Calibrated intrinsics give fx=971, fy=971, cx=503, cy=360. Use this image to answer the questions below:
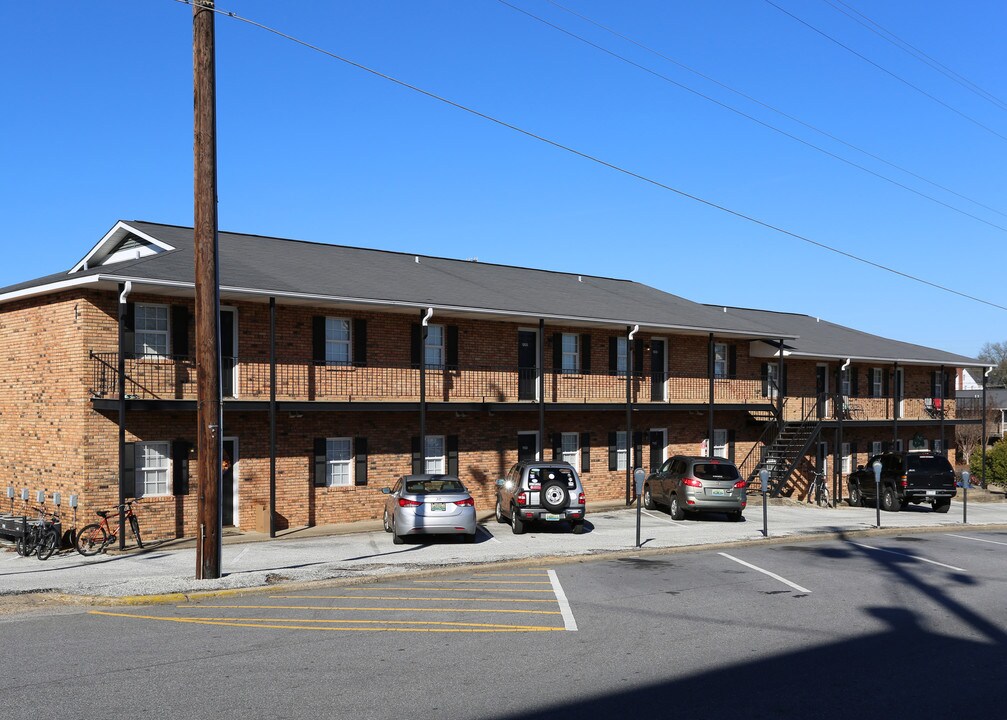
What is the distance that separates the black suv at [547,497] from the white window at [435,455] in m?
4.49

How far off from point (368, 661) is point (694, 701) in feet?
10.9

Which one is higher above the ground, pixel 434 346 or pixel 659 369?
pixel 434 346

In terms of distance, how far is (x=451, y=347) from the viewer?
25.6 metres

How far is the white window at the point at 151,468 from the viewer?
20.1m

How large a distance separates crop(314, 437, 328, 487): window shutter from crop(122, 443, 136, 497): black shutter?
4.40 m

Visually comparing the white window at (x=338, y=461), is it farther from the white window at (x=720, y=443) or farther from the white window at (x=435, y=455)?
the white window at (x=720, y=443)

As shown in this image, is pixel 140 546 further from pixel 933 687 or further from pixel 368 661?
pixel 933 687

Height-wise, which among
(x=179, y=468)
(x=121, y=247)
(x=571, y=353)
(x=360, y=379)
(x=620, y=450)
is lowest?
(x=620, y=450)

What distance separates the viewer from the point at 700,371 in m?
31.9

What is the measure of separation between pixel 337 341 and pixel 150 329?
462 centimetres

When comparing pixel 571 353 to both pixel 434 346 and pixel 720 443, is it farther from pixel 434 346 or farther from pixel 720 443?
pixel 720 443

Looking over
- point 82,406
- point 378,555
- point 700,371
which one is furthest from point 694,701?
point 700,371

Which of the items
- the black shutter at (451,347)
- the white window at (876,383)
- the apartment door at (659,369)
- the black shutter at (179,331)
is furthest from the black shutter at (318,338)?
the white window at (876,383)

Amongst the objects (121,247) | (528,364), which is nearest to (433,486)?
(528,364)
